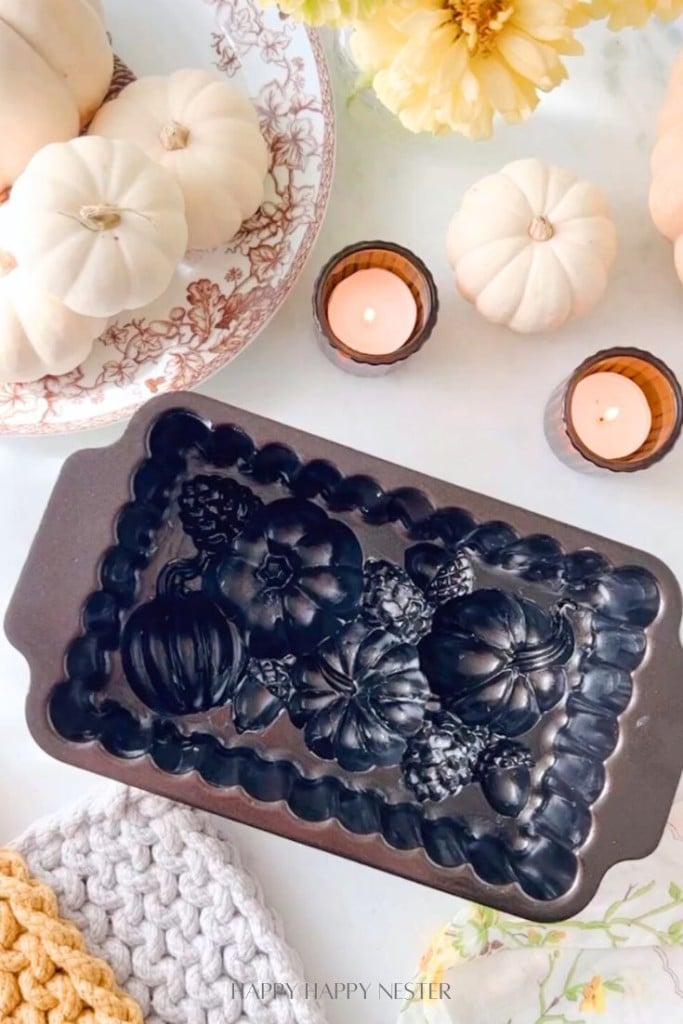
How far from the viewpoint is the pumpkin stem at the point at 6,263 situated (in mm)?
493

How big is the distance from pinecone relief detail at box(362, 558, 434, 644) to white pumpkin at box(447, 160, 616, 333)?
0.18 metres

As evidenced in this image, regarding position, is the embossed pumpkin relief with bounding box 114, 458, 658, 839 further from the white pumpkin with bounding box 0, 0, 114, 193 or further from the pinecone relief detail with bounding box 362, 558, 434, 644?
the white pumpkin with bounding box 0, 0, 114, 193

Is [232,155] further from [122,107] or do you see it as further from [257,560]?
[257,560]

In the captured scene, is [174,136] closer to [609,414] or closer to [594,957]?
[609,414]

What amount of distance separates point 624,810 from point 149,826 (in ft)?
0.93

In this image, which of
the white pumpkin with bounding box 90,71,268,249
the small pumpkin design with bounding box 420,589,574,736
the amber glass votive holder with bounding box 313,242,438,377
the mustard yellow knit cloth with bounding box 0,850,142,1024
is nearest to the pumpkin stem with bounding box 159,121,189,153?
the white pumpkin with bounding box 90,71,268,249

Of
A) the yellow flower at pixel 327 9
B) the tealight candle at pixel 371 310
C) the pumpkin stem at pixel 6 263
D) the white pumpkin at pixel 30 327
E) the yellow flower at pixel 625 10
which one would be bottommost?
the white pumpkin at pixel 30 327

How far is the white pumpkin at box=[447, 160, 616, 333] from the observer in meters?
0.54

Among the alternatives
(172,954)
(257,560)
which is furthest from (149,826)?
(257,560)

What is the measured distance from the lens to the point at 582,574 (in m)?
0.49

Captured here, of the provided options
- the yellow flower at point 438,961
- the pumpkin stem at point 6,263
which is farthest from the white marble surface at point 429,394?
the pumpkin stem at point 6,263

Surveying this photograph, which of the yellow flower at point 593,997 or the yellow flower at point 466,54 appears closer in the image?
the yellow flower at point 466,54

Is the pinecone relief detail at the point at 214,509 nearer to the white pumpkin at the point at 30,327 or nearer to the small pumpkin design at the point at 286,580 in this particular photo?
the small pumpkin design at the point at 286,580

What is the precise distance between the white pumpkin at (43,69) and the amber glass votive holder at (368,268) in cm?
17
